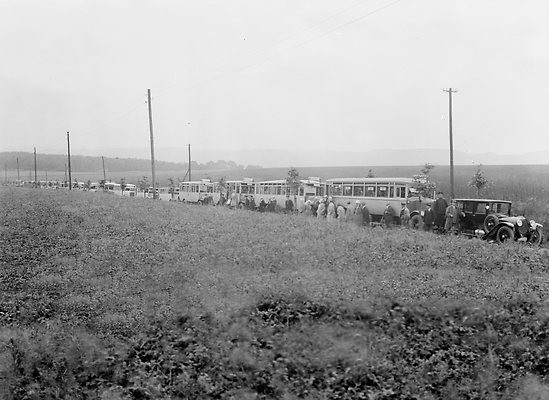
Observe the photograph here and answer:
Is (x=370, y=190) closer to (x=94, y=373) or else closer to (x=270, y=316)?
(x=270, y=316)

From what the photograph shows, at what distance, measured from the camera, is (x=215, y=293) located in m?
5.95

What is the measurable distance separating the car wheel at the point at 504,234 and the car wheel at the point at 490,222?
62cm

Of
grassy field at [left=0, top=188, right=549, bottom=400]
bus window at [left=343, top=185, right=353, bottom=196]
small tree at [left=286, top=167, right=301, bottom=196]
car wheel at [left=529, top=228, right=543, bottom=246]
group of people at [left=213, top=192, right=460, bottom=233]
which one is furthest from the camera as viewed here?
bus window at [left=343, top=185, right=353, bottom=196]

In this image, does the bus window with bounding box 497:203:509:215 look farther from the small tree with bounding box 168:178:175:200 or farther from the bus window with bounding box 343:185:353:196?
the small tree with bounding box 168:178:175:200

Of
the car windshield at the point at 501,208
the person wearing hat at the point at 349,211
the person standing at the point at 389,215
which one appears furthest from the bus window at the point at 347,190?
the car windshield at the point at 501,208

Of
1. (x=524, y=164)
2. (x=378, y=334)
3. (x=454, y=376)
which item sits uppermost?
(x=524, y=164)

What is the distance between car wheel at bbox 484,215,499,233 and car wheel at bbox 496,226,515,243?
62cm

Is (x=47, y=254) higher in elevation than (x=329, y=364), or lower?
higher

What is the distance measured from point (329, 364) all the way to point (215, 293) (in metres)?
1.66

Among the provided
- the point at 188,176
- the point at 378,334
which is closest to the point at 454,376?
the point at 378,334

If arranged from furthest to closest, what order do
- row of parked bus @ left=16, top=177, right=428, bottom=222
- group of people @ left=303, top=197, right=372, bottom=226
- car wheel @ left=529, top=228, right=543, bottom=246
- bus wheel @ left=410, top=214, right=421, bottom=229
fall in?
row of parked bus @ left=16, top=177, right=428, bottom=222, bus wheel @ left=410, top=214, right=421, bottom=229, group of people @ left=303, top=197, right=372, bottom=226, car wheel @ left=529, top=228, right=543, bottom=246

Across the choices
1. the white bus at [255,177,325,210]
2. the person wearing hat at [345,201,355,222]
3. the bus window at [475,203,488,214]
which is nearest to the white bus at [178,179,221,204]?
the white bus at [255,177,325,210]

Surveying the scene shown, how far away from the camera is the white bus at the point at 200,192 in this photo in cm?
2080

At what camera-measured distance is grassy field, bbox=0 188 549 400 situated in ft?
16.6
